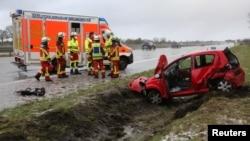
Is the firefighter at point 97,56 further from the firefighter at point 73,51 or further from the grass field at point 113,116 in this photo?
the grass field at point 113,116

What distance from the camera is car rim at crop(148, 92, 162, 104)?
14.1 meters

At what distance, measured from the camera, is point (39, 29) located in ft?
72.1

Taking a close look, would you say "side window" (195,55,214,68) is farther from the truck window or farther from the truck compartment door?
the truck window

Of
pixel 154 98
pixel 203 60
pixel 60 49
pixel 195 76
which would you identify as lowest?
pixel 154 98

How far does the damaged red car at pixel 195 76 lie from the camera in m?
13.2

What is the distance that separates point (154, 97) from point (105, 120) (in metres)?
2.85

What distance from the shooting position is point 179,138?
8.43 m

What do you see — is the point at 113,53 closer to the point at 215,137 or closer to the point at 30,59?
the point at 30,59

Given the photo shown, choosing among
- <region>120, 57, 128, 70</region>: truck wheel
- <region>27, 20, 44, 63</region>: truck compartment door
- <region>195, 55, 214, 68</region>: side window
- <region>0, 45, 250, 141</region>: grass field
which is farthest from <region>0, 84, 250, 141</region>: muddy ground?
<region>120, 57, 128, 70</region>: truck wheel

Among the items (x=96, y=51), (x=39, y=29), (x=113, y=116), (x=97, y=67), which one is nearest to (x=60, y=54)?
(x=96, y=51)

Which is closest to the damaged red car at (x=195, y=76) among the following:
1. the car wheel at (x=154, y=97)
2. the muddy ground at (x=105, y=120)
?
the car wheel at (x=154, y=97)

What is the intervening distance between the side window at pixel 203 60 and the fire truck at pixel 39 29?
10216 millimetres

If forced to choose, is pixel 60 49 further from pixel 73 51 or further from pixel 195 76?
pixel 195 76

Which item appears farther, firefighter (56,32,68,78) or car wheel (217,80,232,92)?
firefighter (56,32,68,78)
